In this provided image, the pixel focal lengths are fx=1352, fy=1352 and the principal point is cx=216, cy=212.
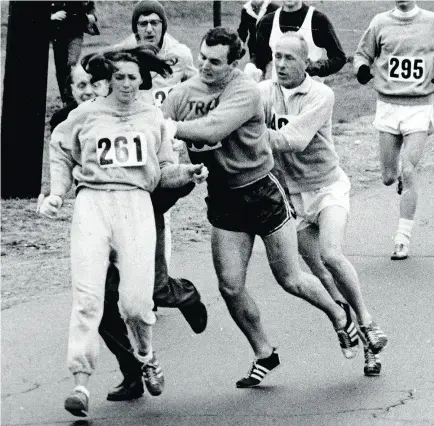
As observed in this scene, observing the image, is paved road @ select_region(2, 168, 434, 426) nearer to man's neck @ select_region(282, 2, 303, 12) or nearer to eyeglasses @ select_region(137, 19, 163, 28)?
eyeglasses @ select_region(137, 19, 163, 28)

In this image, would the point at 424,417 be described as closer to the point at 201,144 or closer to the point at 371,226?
the point at 201,144

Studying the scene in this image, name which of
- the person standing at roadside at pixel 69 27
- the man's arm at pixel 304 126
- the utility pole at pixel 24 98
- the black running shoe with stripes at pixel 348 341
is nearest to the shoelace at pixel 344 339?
the black running shoe with stripes at pixel 348 341

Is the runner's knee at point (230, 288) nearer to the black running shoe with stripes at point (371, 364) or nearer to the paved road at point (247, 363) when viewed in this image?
the paved road at point (247, 363)

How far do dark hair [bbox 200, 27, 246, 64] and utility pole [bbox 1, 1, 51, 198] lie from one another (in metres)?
5.71

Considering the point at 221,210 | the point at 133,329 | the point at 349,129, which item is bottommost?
the point at 349,129

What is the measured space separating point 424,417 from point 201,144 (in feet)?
5.71

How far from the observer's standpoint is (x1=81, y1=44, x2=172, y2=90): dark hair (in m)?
6.55

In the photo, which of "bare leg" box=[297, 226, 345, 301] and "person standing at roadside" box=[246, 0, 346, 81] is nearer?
"bare leg" box=[297, 226, 345, 301]

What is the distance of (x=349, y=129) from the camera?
15797 millimetres

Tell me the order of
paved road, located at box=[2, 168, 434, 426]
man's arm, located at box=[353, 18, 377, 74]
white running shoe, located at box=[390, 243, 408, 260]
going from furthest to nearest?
man's arm, located at box=[353, 18, 377, 74] → white running shoe, located at box=[390, 243, 408, 260] → paved road, located at box=[2, 168, 434, 426]

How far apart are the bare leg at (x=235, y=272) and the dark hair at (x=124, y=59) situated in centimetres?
89

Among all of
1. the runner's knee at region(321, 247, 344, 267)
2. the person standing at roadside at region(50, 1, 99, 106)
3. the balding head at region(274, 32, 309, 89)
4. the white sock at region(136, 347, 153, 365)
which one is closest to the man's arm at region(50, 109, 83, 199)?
the white sock at region(136, 347, 153, 365)

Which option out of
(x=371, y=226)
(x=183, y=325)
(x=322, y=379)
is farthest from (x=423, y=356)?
(x=371, y=226)

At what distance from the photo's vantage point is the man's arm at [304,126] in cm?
708
